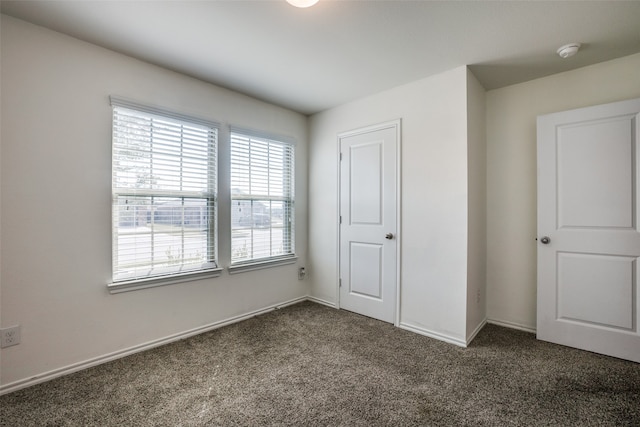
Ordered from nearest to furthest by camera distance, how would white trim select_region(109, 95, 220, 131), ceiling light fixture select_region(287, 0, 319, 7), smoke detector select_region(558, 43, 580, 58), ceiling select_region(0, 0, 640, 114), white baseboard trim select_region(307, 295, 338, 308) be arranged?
ceiling light fixture select_region(287, 0, 319, 7), ceiling select_region(0, 0, 640, 114), smoke detector select_region(558, 43, 580, 58), white trim select_region(109, 95, 220, 131), white baseboard trim select_region(307, 295, 338, 308)

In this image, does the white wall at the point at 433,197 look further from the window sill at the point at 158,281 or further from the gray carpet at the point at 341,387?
the window sill at the point at 158,281

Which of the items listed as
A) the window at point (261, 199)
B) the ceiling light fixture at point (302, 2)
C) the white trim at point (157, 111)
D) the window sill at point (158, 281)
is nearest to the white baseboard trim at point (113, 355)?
the window sill at point (158, 281)

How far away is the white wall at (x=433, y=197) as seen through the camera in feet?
8.46

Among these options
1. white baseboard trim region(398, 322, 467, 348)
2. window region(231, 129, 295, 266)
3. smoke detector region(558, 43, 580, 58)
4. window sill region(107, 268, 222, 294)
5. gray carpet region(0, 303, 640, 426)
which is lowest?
gray carpet region(0, 303, 640, 426)

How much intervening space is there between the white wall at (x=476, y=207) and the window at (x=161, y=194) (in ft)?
8.10

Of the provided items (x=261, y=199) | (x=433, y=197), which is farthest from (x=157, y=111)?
(x=433, y=197)

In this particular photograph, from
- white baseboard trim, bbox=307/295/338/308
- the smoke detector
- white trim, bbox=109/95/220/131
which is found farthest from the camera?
white baseboard trim, bbox=307/295/338/308

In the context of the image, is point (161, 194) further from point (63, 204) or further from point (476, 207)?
point (476, 207)

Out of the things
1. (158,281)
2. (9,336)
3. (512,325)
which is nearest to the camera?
(9,336)

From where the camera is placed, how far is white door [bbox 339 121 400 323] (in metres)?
3.03

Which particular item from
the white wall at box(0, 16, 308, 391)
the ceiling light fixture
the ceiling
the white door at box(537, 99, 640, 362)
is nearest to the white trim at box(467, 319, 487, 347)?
the white door at box(537, 99, 640, 362)

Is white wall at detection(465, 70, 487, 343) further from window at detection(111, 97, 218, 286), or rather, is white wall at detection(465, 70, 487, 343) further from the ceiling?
window at detection(111, 97, 218, 286)

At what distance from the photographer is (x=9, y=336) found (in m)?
1.88

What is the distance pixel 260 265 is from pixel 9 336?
198 centimetres
